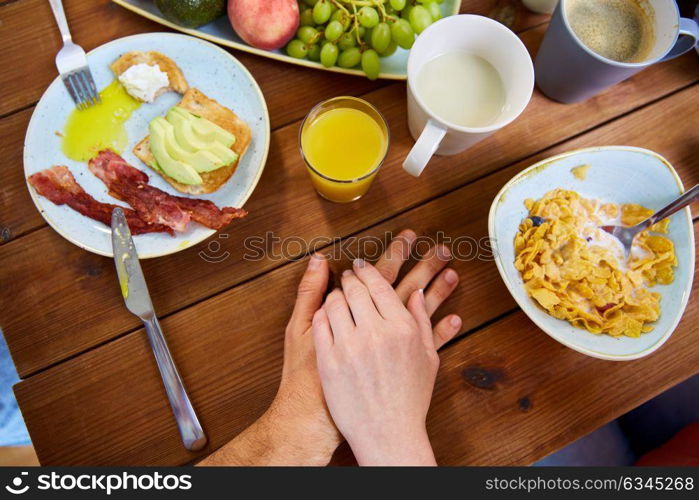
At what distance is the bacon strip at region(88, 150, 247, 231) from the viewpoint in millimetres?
947

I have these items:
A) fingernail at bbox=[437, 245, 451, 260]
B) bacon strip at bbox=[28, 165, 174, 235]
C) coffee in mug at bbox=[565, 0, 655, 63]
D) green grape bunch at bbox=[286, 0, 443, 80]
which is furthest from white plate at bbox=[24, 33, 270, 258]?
coffee in mug at bbox=[565, 0, 655, 63]

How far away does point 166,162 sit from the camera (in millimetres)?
979

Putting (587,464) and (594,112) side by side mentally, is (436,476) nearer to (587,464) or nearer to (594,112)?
(587,464)

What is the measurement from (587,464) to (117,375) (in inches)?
47.1

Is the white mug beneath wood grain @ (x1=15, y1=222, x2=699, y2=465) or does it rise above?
above

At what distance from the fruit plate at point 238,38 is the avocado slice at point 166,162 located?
246mm

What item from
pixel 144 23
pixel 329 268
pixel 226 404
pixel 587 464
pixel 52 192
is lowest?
pixel 587 464

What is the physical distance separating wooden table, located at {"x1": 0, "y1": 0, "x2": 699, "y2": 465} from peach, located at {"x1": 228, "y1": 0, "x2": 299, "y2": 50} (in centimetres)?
9

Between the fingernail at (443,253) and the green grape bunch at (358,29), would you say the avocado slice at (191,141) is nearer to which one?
the green grape bunch at (358,29)

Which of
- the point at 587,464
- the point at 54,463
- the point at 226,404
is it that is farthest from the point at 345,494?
the point at 587,464

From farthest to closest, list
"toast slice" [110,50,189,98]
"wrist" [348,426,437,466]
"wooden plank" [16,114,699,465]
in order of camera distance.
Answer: "toast slice" [110,50,189,98], "wooden plank" [16,114,699,465], "wrist" [348,426,437,466]

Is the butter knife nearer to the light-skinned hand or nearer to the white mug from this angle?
the light-skinned hand

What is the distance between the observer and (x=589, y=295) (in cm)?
93

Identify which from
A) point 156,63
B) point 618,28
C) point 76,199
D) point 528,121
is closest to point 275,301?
point 76,199
